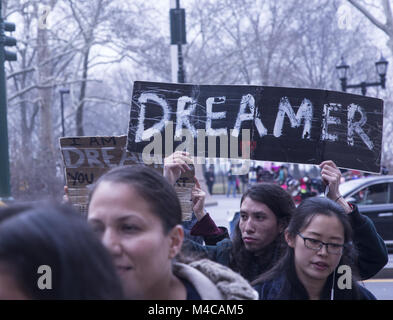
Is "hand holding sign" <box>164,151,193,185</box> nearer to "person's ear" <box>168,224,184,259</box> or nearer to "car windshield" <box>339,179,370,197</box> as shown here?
"person's ear" <box>168,224,184,259</box>

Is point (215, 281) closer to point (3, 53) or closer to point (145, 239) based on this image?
point (145, 239)

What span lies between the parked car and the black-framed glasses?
25.7 ft

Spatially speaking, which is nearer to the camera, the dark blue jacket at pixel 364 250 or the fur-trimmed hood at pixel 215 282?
the fur-trimmed hood at pixel 215 282

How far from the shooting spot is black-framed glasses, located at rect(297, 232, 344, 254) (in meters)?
2.54

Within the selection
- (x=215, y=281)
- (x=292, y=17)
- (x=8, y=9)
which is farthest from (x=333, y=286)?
(x=292, y=17)

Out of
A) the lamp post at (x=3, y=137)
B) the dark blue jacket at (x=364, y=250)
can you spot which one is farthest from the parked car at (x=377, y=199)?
the dark blue jacket at (x=364, y=250)

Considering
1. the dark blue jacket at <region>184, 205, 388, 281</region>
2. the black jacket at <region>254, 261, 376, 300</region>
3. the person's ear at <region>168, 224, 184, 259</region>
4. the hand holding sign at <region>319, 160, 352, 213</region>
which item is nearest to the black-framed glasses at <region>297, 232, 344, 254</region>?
the black jacket at <region>254, 261, 376, 300</region>

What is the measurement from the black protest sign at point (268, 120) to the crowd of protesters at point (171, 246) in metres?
0.40

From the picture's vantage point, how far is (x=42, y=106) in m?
24.4

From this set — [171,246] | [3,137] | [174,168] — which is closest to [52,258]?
[171,246]

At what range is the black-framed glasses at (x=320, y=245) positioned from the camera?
8.33 ft

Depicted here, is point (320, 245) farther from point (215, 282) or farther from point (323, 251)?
point (215, 282)

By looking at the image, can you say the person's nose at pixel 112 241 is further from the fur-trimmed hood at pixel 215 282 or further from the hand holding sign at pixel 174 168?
the hand holding sign at pixel 174 168

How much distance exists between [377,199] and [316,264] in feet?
27.4
